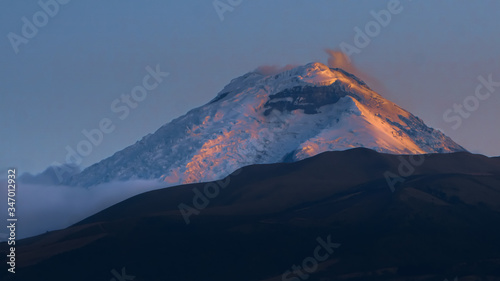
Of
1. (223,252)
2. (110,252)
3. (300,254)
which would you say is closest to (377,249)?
(300,254)

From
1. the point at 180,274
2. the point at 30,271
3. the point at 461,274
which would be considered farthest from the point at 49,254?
the point at 461,274

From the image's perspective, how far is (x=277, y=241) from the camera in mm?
197500

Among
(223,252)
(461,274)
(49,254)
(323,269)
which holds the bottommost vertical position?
(461,274)

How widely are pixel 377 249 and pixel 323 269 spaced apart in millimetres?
14036

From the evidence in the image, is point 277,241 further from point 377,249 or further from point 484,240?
point 484,240

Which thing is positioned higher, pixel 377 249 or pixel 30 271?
pixel 30 271

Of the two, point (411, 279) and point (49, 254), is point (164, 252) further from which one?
point (411, 279)

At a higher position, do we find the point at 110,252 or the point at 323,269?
the point at 110,252

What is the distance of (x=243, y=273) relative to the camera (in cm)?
18400

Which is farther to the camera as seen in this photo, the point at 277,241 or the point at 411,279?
the point at 277,241

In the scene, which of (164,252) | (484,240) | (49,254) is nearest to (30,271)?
(49,254)

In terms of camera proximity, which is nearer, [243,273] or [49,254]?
[243,273]

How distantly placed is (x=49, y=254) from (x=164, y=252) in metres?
20.4

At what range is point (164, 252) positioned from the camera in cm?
19650
